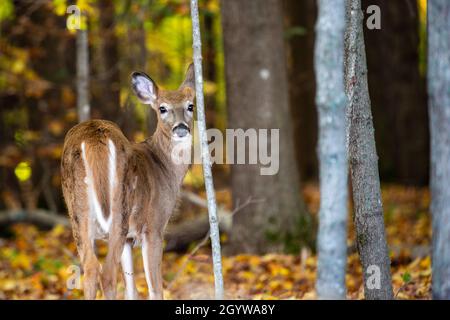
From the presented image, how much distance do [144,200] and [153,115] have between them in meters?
3.47

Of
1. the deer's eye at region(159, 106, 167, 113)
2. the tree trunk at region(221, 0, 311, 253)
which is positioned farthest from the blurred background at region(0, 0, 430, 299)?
the deer's eye at region(159, 106, 167, 113)

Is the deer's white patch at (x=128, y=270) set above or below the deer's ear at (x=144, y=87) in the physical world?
below

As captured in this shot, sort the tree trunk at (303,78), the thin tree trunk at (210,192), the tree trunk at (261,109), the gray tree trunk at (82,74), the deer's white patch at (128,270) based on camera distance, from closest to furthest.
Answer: the thin tree trunk at (210,192) < the deer's white patch at (128,270) < the gray tree trunk at (82,74) < the tree trunk at (261,109) < the tree trunk at (303,78)

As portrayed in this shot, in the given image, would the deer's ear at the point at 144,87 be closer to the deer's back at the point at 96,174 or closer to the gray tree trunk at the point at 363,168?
the deer's back at the point at 96,174

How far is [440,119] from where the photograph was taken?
484 cm

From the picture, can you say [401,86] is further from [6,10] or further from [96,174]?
[96,174]

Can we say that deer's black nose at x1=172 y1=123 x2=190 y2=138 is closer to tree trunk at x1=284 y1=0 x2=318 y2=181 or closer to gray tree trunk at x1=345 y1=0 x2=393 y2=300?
gray tree trunk at x1=345 y1=0 x2=393 y2=300

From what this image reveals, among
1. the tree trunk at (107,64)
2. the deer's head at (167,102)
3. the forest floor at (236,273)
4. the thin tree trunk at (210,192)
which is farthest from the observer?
the tree trunk at (107,64)

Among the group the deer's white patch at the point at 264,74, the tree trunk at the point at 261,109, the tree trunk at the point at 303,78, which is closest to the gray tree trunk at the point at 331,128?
the tree trunk at the point at 261,109

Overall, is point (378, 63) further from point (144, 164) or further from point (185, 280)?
point (144, 164)

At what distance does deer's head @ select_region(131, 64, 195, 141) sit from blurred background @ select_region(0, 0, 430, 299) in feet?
3.32

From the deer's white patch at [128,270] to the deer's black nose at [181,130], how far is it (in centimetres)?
105

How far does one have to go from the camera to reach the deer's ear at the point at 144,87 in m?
7.10

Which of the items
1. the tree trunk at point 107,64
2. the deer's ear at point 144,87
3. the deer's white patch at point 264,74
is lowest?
the deer's ear at point 144,87
